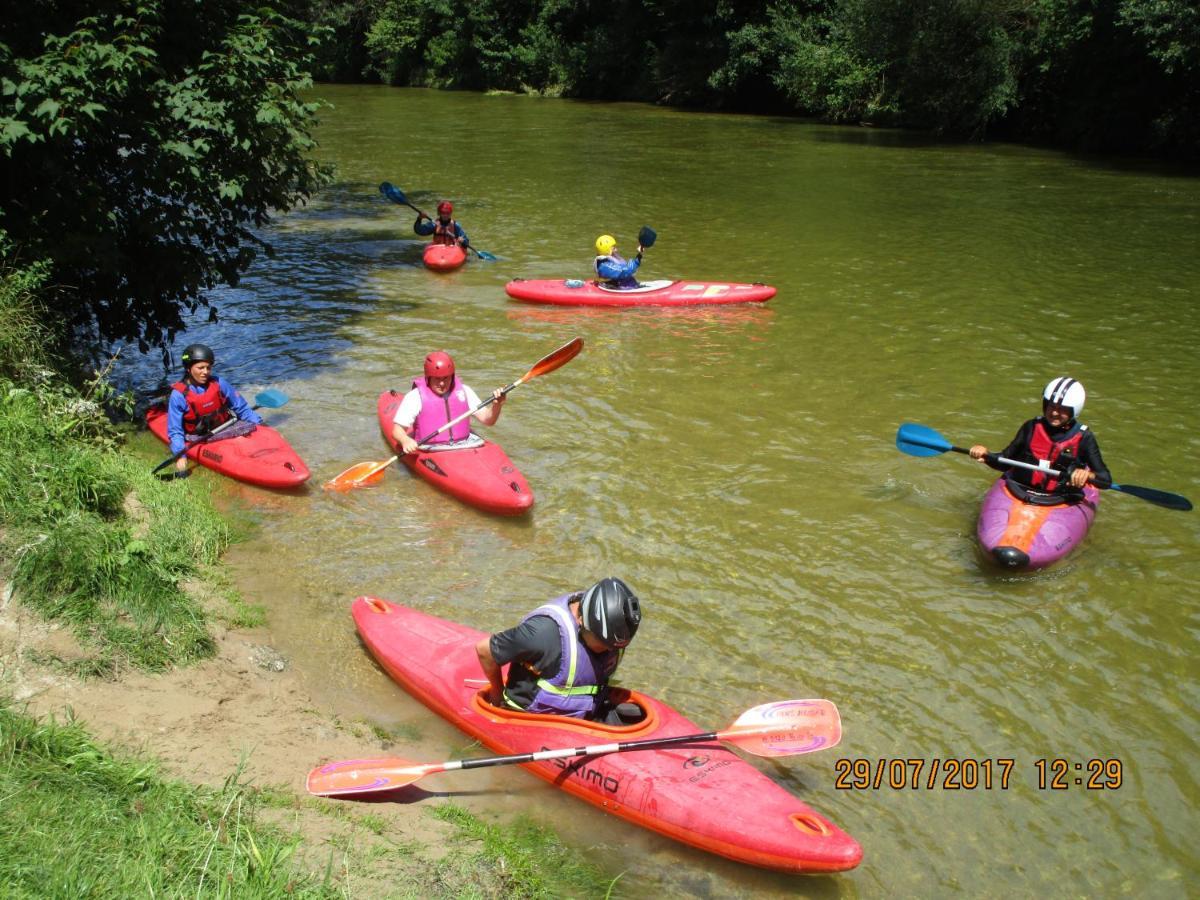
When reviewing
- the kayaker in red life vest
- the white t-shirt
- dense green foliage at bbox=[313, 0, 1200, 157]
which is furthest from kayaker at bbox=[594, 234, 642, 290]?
dense green foliage at bbox=[313, 0, 1200, 157]

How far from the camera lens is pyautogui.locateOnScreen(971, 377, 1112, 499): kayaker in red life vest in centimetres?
659

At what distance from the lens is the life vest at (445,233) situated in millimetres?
13944

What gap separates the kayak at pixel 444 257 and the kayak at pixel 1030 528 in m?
8.64

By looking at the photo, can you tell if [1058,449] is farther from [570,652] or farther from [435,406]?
[435,406]

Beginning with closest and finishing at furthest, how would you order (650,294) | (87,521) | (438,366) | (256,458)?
(87,521)
(256,458)
(438,366)
(650,294)

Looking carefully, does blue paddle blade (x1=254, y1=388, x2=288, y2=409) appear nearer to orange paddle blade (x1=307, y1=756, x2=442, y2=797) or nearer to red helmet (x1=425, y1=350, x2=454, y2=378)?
red helmet (x1=425, y1=350, x2=454, y2=378)

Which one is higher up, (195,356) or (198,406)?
(195,356)

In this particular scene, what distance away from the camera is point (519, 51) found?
43281mm

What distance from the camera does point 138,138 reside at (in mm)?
7820

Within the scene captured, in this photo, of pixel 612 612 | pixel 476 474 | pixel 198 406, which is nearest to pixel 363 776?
pixel 612 612

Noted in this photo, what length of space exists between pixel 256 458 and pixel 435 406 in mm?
1399

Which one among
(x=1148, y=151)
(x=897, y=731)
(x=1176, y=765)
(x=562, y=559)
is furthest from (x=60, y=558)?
(x=1148, y=151)

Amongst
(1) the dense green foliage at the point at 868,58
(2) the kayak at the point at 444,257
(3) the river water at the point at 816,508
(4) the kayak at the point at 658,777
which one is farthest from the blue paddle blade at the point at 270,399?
(1) the dense green foliage at the point at 868,58
